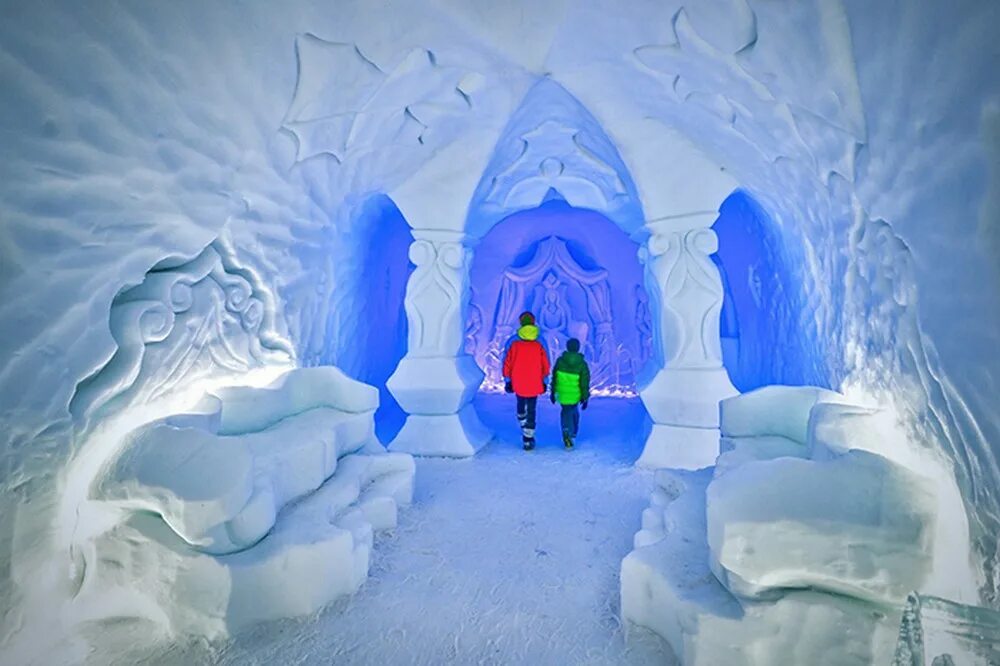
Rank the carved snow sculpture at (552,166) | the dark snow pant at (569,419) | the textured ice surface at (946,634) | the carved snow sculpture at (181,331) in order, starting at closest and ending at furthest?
the textured ice surface at (946,634) → the carved snow sculpture at (181,331) → the carved snow sculpture at (552,166) → the dark snow pant at (569,419)

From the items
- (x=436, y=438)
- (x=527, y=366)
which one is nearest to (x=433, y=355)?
(x=436, y=438)

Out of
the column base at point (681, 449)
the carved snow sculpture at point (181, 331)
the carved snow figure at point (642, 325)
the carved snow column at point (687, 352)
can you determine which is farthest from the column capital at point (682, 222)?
the carved snow figure at point (642, 325)

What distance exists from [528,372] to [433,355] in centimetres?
85

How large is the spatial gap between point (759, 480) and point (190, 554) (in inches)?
Answer: 78.3

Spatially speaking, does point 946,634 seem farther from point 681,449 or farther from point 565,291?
point 565,291

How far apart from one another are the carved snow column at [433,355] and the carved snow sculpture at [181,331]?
1441 mm

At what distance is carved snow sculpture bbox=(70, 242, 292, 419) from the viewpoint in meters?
2.08

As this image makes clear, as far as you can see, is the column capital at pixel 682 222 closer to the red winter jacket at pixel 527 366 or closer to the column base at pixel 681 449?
the red winter jacket at pixel 527 366

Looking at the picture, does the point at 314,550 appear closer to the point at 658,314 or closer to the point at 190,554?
the point at 190,554

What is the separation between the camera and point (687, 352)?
13.5 feet

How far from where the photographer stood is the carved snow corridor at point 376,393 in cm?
143

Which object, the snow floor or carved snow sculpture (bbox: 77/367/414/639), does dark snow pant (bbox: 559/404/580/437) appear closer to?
the snow floor

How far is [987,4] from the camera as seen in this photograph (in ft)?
3.34

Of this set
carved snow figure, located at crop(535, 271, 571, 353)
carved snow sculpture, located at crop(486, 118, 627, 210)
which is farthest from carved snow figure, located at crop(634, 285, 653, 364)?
carved snow sculpture, located at crop(486, 118, 627, 210)
